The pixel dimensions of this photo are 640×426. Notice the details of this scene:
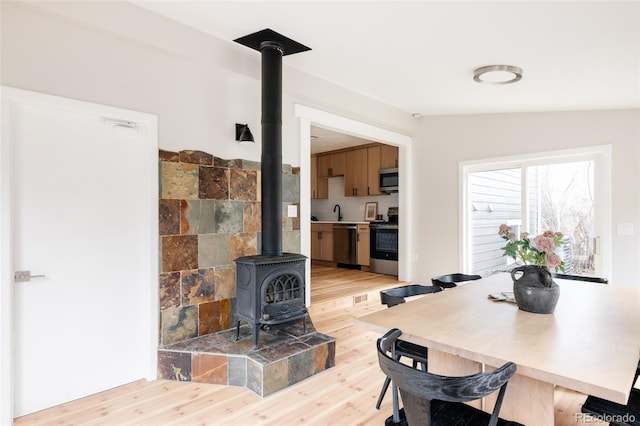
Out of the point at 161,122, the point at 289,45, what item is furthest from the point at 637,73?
the point at 161,122

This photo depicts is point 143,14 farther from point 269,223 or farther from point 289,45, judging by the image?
point 269,223

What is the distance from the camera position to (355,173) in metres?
6.94

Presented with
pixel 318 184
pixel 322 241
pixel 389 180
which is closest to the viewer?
pixel 389 180

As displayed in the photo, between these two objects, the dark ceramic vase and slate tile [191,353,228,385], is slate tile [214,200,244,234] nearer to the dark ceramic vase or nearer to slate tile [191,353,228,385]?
slate tile [191,353,228,385]

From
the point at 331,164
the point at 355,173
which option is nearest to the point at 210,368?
the point at 355,173

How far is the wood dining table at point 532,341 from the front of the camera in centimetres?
120

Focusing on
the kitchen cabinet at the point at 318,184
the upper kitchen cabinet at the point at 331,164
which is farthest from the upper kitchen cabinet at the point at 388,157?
the kitchen cabinet at the point at 318,184

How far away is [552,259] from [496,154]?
3266 millimetres

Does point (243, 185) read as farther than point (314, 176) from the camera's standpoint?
No

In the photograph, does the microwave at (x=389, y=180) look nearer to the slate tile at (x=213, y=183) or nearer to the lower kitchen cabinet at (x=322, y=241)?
the lower kitchen cabinet at (x=322, y=241)

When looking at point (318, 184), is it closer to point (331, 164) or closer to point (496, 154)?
point (331, 164)

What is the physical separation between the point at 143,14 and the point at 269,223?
1804mm

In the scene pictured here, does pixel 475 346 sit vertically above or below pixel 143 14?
below

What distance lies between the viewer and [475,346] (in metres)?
1.41
